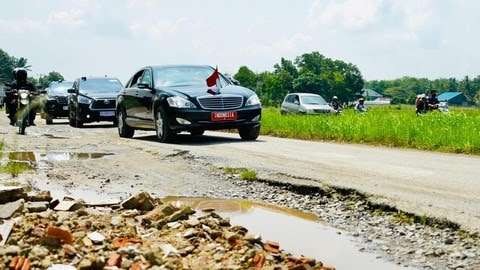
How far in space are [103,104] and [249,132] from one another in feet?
30.3

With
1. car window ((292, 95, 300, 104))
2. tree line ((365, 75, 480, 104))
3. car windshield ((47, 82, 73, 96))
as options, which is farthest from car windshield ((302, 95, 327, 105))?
tree line ((365, 75, 480, 104))

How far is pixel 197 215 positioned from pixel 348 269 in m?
1.63

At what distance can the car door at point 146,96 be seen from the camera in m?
13.4

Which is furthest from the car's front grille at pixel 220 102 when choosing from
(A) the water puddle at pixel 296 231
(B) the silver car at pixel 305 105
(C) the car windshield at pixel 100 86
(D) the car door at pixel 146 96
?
(B) the silver car at pixel 305 105

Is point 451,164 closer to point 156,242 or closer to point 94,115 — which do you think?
point 156,242

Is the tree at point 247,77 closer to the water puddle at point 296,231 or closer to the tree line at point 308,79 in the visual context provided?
the tree line at point 308,79

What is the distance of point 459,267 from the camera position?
3.85 m

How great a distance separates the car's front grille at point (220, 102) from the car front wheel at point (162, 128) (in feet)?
2.69

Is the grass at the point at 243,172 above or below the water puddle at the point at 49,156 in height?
above

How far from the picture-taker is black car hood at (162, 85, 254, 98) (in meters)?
12.5

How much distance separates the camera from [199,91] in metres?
12.6

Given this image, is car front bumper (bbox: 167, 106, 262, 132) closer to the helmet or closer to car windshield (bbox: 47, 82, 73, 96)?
the helmet

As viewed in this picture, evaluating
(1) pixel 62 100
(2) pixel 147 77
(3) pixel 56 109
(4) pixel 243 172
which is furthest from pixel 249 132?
(1) pixel 62 100

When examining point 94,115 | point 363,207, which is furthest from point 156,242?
point 94,115
